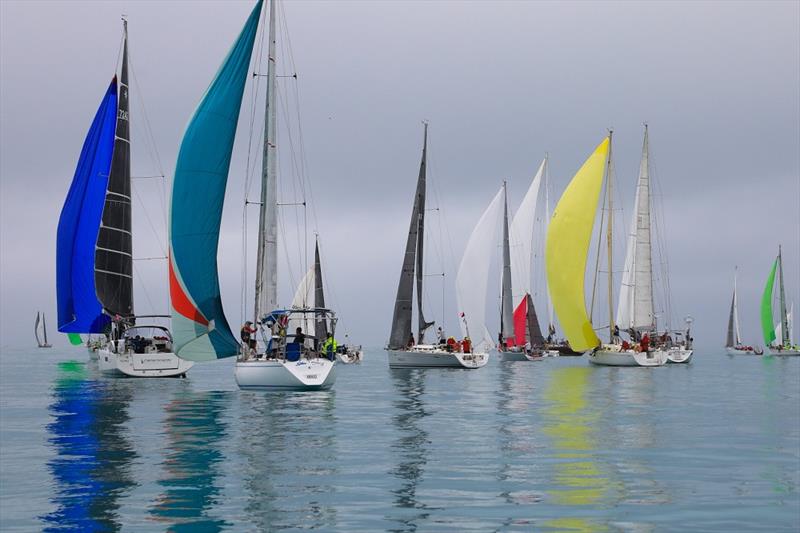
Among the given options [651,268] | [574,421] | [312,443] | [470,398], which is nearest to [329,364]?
[470,398]

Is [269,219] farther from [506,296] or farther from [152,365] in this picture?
[506,296]

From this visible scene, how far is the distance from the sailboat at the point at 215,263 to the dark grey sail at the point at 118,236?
16.6m

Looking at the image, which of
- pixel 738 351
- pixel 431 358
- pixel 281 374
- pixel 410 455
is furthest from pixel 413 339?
pixel 738 351

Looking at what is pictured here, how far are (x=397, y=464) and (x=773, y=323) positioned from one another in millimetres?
114856

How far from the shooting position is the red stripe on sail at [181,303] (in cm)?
3784

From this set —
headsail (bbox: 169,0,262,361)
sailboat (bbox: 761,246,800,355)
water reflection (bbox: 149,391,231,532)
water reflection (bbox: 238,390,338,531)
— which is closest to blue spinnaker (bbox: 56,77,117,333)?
headsail (bbox: 169,0,262,361)

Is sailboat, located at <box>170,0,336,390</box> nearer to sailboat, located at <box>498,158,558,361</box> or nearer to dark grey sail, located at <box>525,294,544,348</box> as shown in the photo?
sailboat, located at <box>498,158,558,361</box>

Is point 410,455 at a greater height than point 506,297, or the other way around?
point 506,297

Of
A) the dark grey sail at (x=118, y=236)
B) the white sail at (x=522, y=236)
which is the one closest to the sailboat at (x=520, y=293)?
the white sail at (x=522, y=236)

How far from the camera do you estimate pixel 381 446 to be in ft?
77.0

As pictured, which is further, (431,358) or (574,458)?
(431,358)

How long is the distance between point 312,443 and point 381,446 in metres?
1.64

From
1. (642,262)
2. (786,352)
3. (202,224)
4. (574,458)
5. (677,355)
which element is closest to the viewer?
(574,458)

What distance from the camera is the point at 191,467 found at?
19812 millimetres
